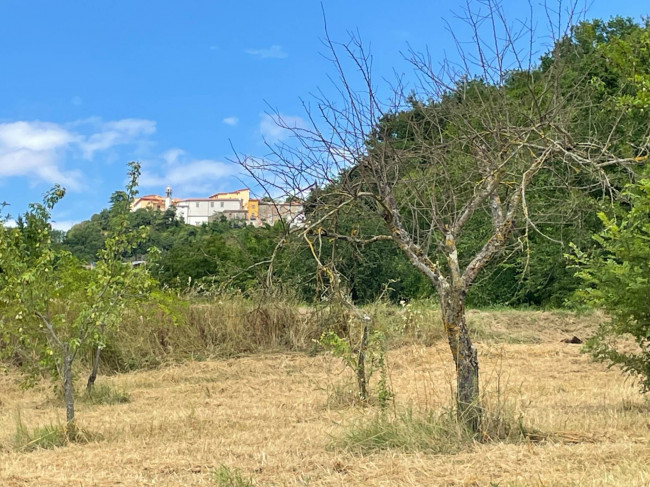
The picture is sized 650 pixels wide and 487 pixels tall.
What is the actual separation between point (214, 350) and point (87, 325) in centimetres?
655

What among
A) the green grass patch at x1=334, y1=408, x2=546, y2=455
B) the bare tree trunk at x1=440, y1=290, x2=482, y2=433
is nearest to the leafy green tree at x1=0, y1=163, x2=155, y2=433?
the green grass patch at x1=334, y1=408, x2=546, y2=455

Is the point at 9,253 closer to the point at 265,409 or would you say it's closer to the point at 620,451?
the point at 265,409

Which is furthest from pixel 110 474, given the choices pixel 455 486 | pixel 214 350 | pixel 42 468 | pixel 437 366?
pixel 214 350

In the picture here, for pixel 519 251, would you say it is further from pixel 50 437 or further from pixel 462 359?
pixel 50 437

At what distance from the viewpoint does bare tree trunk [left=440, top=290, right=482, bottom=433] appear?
536 cm

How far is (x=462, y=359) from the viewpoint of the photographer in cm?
541

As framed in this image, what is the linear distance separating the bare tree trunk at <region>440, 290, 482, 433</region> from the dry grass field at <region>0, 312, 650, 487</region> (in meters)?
0.18

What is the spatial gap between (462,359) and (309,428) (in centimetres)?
235

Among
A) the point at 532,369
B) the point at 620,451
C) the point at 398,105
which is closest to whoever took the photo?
the point at 620,451

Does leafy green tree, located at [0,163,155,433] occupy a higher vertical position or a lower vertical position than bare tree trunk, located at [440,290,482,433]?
higher

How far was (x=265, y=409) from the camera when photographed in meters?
9.01

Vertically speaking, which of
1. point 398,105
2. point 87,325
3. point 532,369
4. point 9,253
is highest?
point 398,105

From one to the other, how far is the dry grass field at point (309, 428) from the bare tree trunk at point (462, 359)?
18 cm

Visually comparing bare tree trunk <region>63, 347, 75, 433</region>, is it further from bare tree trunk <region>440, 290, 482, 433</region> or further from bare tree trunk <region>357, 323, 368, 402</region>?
bare tree trunk <region>440, 290, 482, 433</region>
